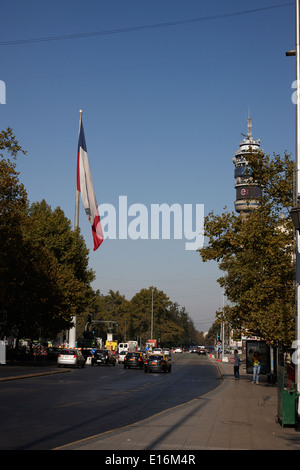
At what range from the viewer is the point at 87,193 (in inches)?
1693

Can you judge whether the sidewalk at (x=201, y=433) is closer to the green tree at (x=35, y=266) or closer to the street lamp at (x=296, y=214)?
the street lamp at (x=296, y=214)

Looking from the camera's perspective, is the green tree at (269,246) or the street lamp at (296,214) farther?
the green tree at (269,246)

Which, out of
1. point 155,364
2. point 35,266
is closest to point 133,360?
point 155,364

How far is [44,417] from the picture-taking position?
16656mm

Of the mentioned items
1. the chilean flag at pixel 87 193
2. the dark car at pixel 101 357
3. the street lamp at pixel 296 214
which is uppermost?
the chilean flag at pixel 87 193

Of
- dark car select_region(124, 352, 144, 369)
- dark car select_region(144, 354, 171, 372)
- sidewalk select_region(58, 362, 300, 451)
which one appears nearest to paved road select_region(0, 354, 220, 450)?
sidewalk select_region(58, 362, 300, 451)

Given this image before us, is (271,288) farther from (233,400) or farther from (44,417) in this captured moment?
(44,417)

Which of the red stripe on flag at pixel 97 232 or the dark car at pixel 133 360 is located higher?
the red stripe on flag at pixel 97 232

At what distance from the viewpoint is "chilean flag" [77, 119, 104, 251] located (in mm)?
41312

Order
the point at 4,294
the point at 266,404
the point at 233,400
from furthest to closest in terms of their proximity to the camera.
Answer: the point at 4,294
the point at 233,400
the point at 266,404

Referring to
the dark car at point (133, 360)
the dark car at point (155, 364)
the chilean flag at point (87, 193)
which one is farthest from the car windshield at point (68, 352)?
the chilean flag at point (87, 193)

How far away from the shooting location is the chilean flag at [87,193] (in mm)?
41312
